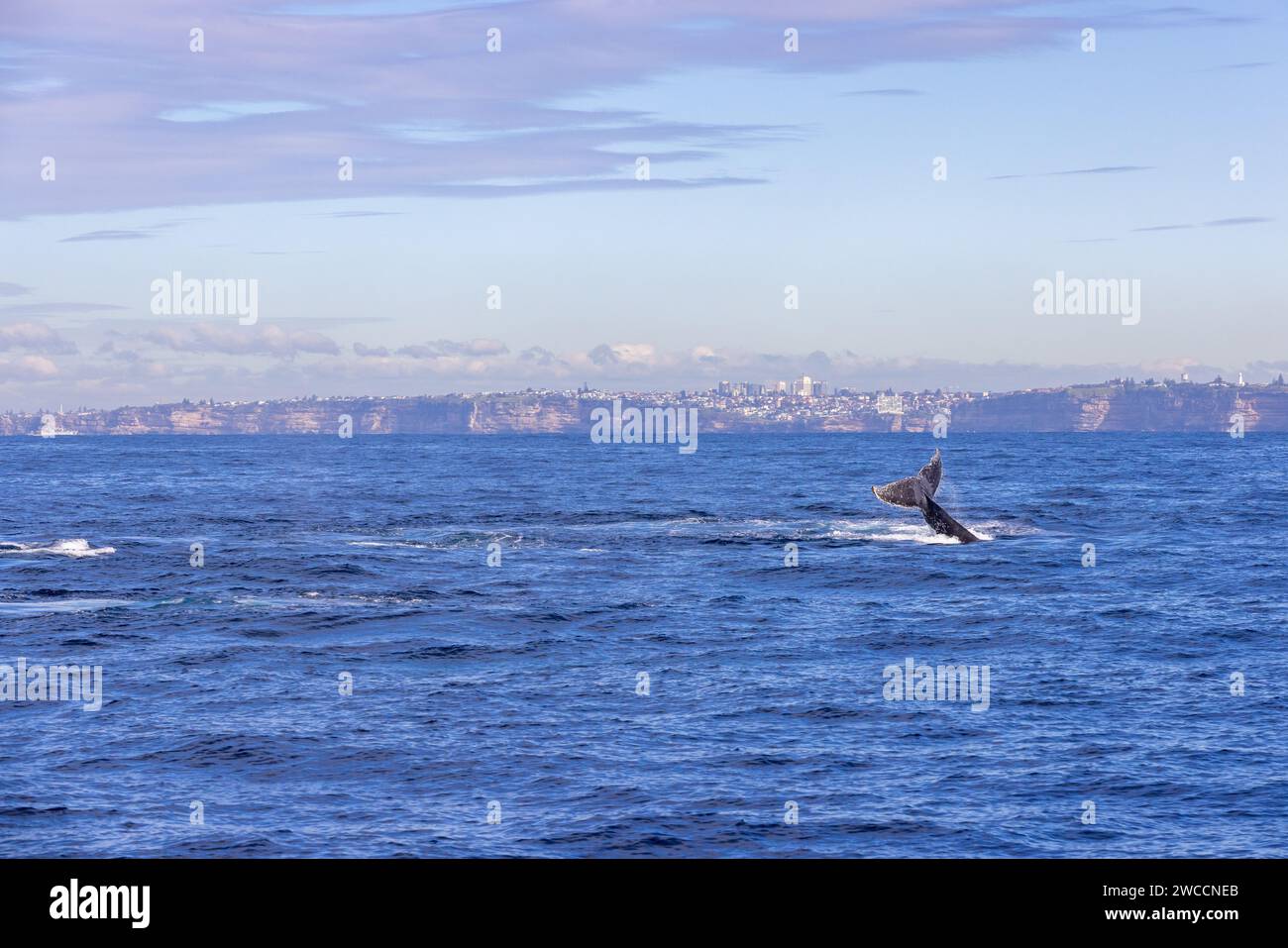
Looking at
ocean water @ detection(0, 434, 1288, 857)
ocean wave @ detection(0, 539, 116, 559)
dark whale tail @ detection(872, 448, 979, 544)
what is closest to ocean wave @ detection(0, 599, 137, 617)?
ocean water @ detection(0, 434, 1288, 857)

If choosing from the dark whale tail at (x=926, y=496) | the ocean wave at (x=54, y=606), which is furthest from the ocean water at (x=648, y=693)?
the dark whale tail at (x=926, y=496)

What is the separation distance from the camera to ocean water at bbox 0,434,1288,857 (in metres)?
19.5

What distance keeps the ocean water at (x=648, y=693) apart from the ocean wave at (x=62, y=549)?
0.28 meters

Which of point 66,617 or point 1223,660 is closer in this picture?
point 1223,660

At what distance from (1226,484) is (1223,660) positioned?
A: 3081 inches

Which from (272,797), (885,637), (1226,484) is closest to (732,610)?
(885,637)

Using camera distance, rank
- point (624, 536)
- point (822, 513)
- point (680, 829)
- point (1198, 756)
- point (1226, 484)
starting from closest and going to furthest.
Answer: point (680, 829), point (1198, 756), point (624, 536), point (822, 513), point (1226, 484)

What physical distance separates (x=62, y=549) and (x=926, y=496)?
121ft

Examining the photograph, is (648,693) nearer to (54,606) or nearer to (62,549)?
(54,606)

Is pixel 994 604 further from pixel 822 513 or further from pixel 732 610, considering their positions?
pixel 822 513

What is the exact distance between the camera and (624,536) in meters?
62.2

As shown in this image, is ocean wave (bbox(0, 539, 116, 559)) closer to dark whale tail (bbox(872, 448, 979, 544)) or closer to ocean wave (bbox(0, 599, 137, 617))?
ocean wave (bbox(0, 599, 137, 617))

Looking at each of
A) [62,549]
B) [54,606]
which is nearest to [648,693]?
[54,606]
